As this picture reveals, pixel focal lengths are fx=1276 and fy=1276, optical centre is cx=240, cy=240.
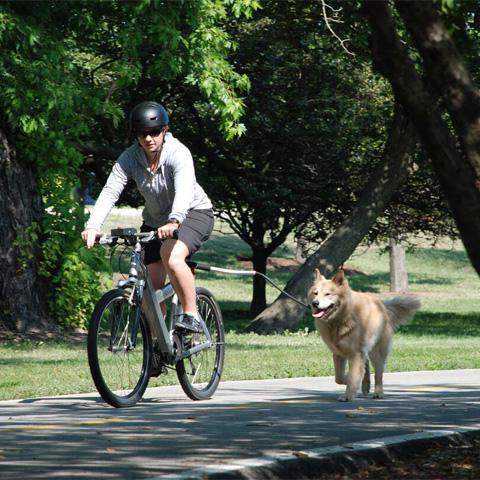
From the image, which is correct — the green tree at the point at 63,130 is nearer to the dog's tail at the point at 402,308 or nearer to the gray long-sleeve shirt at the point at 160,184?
the dog's tail at the point at 402,308

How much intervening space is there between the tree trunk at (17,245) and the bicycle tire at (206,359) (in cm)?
906

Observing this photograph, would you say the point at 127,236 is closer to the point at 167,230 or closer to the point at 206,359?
the point at 167,230

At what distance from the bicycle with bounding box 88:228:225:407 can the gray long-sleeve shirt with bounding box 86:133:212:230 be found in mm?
326

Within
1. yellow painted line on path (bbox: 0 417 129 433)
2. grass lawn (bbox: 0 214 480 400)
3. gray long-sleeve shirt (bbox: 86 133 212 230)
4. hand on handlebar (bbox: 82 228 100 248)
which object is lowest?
yellow painted line on path (bbox: 0 417 129 433)

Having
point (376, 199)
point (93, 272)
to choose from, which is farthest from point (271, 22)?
point (93, 272)

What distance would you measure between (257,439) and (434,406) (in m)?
2.59

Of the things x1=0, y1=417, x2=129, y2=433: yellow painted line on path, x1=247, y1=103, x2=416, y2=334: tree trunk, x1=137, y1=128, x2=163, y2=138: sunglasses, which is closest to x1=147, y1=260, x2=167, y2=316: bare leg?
x1=137, y1=128, x2=163, y2=138: sunglasses

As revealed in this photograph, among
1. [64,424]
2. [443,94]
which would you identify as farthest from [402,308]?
[443,94]

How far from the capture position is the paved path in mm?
6344

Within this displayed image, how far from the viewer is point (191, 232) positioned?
9.67m

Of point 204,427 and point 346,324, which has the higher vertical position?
point 346,324

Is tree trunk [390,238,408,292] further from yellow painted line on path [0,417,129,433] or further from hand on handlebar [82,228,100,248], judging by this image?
yellow painted line on path [0,417,129,433]

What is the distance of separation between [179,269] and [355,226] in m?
15.2

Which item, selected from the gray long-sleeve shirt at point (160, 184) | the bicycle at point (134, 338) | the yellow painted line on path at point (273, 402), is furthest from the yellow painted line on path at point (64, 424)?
the gray long-sleeve shirt at point (160, 184)
